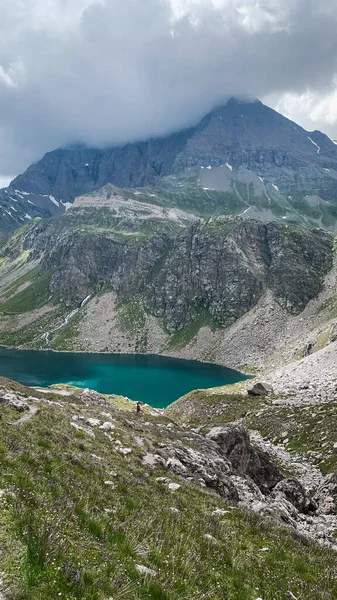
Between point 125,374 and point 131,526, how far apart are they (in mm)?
143219

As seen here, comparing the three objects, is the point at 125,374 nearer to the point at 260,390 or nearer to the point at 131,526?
the point at 260,390

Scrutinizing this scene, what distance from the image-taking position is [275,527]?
50.3 ft

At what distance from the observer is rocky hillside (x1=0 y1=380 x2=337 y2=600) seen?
7.13m

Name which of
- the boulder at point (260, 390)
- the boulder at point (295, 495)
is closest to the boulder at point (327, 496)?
the boulder at point (295, 495)

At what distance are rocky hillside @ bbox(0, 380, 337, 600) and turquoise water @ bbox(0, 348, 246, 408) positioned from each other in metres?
82.1

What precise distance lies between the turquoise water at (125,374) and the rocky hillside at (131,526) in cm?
8213

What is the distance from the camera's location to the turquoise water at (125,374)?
12169cm

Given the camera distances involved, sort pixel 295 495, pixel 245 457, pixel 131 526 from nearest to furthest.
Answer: pixel 131 526 → pixel 295 495 → pixel 245 457

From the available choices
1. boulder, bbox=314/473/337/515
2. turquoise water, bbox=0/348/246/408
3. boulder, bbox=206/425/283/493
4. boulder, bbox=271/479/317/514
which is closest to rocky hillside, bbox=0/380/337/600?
boulder, bbox=271/479/317/514

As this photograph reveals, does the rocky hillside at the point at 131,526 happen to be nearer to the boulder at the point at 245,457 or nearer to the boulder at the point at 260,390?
the boulder at the point at 245,457

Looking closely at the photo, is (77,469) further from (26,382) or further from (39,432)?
(26,382)

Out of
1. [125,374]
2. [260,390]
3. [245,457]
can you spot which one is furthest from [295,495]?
[125,374]

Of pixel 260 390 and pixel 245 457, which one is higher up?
pixel 260 390

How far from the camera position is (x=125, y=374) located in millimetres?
150750
